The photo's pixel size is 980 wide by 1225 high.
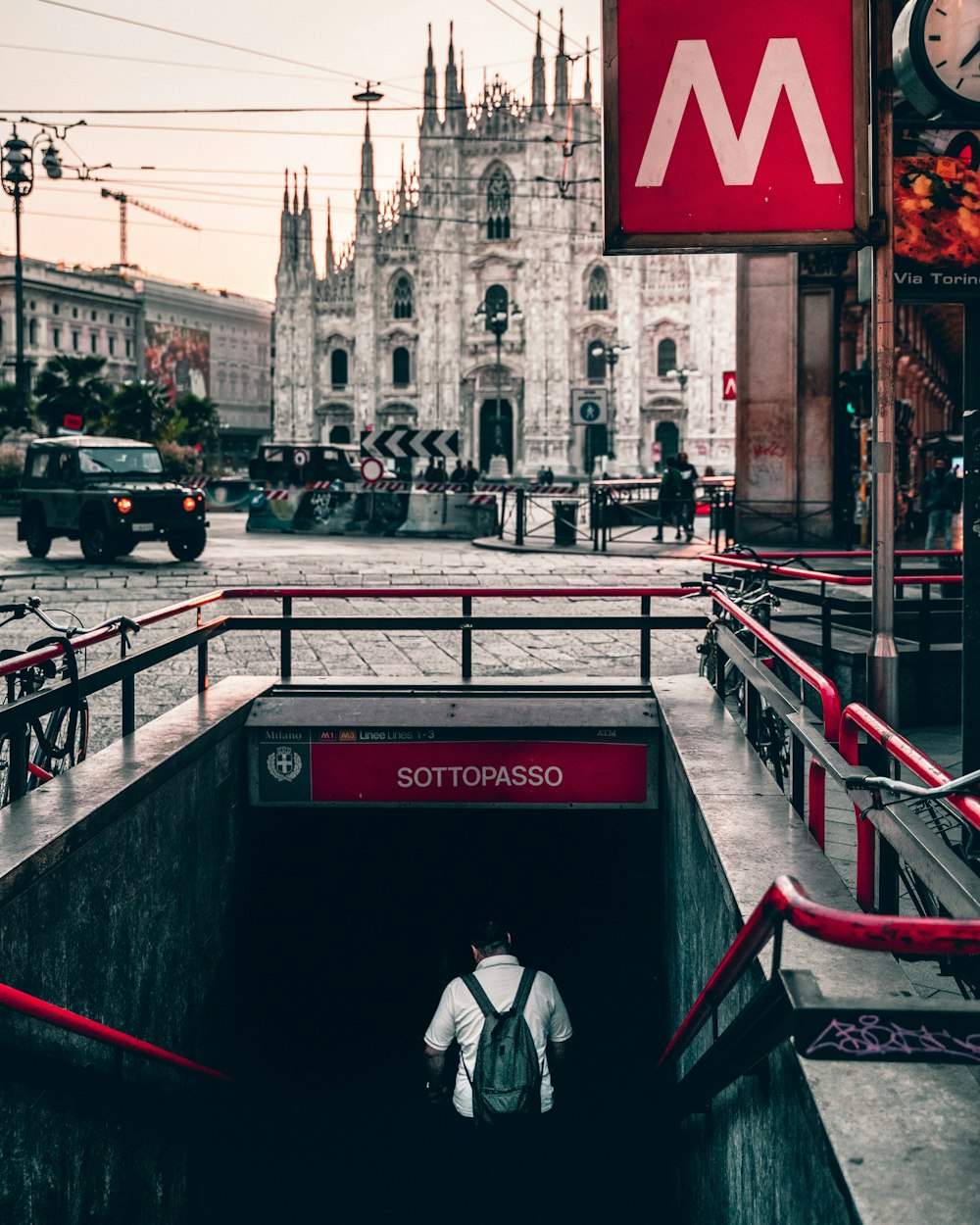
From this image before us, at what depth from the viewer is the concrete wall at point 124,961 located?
4316 millimetres

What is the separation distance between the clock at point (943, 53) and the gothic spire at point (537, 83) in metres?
70.7

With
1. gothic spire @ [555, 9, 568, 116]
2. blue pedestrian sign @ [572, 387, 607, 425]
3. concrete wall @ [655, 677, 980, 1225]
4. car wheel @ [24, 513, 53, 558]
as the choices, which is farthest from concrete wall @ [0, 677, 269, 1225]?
gothic spire @ [555, 9, 568, 116]

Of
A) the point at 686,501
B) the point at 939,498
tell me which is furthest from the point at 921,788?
the point at 686,501

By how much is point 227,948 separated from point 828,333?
15984 millimetres

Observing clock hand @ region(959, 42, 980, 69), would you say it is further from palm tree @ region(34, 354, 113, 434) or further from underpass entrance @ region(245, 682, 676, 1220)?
palm tree @ region(34, 354, 113, 434)

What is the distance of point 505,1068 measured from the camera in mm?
5734

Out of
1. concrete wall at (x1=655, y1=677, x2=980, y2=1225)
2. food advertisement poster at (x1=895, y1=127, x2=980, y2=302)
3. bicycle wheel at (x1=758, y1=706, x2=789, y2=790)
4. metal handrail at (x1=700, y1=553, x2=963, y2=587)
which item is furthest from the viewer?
Answer: metal handrail at (x1=700, y1=553, x2=963, y2=587)

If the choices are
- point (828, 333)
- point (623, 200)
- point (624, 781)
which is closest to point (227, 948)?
point (624, 781)

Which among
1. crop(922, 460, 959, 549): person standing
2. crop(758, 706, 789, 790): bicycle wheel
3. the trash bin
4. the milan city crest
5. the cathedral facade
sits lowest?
the milan city crest

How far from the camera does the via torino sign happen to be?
5391mm

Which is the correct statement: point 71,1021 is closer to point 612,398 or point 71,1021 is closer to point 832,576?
point 832,576

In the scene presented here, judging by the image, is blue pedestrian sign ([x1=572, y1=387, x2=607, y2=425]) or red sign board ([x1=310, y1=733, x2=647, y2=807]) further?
blue pedestrian sign ([x1=572, y1=387, x2=607, y2=425])

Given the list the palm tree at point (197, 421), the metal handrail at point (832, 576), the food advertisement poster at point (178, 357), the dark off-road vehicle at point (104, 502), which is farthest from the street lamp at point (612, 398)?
the metal handrail at point (832, 576)

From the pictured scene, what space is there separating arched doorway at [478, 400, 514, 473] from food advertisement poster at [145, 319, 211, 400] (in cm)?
3688
